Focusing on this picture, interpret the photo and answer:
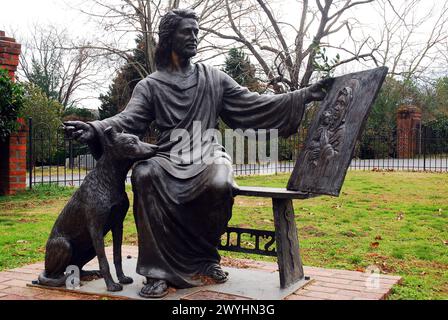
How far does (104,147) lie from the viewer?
12.9 ft

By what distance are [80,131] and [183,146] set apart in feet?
2.90

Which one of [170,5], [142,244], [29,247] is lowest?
[29,247]

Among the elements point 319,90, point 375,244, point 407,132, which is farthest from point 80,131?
point 407,132

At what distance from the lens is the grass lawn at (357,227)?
5180mm

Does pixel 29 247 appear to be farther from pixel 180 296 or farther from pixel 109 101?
pixel 109 101

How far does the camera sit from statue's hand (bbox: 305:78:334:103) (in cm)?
409

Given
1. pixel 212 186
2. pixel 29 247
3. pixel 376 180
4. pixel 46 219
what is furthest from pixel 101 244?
pixel 376 180

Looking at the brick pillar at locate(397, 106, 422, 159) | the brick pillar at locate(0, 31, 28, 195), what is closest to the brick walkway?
the brick pillar at locate(0, 31, 28, 195)

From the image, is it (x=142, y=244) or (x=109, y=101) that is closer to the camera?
(x=142, y=244)

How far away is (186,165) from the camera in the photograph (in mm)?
4125

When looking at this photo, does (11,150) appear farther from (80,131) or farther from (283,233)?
(283,233)
